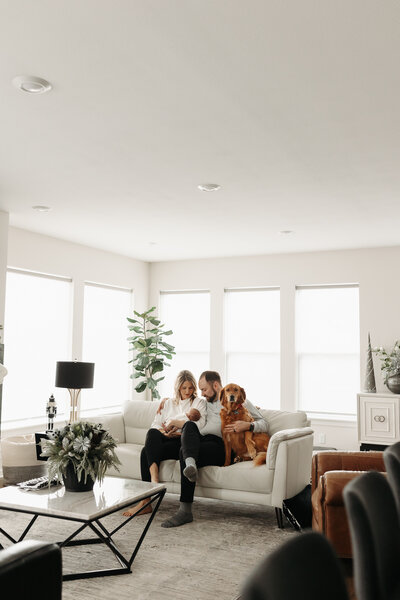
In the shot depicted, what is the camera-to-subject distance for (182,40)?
2551 millimetres

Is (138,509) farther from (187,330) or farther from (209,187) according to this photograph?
(187,330)

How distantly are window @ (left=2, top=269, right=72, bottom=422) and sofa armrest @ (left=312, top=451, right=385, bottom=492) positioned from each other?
3.82 m

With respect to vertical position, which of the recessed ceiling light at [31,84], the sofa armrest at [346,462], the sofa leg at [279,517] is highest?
the recessed ceiling light at [31,84]

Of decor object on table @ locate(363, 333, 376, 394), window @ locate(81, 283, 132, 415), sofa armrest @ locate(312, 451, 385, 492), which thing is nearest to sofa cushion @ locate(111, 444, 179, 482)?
sofa armrest @ locate(312, 451, 385, 492)

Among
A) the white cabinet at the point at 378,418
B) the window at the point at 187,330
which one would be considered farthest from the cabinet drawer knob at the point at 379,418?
the window at the point at 187,330

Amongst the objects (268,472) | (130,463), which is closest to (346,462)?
(268,472)

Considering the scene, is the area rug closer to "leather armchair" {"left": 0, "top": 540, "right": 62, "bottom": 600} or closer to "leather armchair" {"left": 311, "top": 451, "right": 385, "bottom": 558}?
"leather armchair" {"left": 311, "top": 451, "right": 385, "bottom": 558}

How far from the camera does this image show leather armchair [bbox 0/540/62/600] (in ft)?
4.27

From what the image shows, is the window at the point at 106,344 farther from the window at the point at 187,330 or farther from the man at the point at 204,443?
the man at the point at 204,443

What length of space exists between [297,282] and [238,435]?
373 centimetres

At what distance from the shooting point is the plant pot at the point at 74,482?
11.0 ft

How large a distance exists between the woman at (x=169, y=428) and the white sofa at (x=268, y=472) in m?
0.10

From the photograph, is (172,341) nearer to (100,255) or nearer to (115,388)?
(115,388)

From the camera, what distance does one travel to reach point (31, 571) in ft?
4.50
